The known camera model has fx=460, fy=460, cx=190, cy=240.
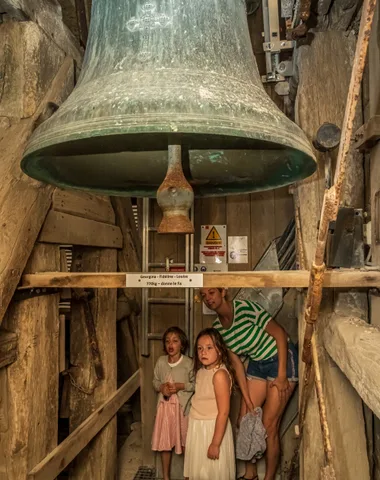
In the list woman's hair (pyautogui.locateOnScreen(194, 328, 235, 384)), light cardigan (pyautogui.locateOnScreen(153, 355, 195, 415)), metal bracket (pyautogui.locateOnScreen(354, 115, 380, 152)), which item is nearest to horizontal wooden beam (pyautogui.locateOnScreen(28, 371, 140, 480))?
light cardigan (pyautogui.locateOnScreen(153, 355, 195, 415))

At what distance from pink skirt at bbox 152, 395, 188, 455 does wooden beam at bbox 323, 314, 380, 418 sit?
1.55 m

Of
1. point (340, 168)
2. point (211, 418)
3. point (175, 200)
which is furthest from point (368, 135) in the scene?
point (211, 418)

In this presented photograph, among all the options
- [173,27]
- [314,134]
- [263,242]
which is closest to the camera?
[173,27]

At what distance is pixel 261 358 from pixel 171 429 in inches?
30.7

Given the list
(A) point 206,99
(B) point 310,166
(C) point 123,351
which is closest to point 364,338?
(B) point 310,166

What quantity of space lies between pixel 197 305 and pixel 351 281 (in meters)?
1.93

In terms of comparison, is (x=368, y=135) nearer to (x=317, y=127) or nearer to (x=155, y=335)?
(x=317, y=127)

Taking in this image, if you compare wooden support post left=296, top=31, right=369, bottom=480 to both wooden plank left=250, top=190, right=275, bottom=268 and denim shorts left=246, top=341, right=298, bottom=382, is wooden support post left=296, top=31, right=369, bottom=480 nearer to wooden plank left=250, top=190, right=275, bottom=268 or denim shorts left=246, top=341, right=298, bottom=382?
denim shorts left=246, top=341, right=298, bottom=382

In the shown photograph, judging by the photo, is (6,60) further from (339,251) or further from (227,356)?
(227,356)

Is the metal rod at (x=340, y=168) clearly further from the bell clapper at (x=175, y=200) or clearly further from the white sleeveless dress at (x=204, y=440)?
the white sleeveless dress at (x=204, y=440)

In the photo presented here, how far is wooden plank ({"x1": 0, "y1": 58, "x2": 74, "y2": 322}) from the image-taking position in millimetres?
1663

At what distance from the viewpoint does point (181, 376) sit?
10.3ft

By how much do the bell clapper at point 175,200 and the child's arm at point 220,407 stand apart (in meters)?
2.00

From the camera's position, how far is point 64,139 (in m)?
0.94
